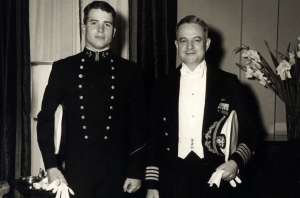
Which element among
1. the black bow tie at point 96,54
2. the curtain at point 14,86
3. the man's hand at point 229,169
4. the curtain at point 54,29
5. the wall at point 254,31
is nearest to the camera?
the man's hand at point 229,169

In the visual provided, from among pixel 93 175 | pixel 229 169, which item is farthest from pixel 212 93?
pixel 93 175

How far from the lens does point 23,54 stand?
2.67m

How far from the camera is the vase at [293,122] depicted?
93.6 inches

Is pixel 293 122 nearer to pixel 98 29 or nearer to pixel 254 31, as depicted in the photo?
pixel 254 31

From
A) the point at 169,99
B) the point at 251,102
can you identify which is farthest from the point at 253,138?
the point at 251,102

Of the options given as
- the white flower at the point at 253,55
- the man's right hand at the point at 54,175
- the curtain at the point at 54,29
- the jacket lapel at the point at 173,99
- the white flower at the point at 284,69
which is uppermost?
the curtain at the point at 54,29

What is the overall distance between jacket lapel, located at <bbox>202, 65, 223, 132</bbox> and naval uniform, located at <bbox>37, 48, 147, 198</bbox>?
331mm

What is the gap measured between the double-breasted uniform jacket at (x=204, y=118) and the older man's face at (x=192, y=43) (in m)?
0.11

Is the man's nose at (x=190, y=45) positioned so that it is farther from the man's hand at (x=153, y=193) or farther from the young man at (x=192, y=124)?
the man's hand at (x=153, y=193)

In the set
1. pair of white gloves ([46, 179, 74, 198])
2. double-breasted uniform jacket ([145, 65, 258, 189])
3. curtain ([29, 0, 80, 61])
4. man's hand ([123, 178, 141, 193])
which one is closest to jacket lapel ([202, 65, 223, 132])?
double-breasted uniform jacket ([145, 65, 258, 189])

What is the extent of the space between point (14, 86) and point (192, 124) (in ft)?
5.09

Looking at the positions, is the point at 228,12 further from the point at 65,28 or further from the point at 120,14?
the point at 65,28

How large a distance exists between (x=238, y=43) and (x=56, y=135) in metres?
2.06

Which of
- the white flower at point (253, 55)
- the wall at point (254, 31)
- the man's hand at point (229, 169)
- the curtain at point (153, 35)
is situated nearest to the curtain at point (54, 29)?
the curtain at point (153, 35)
